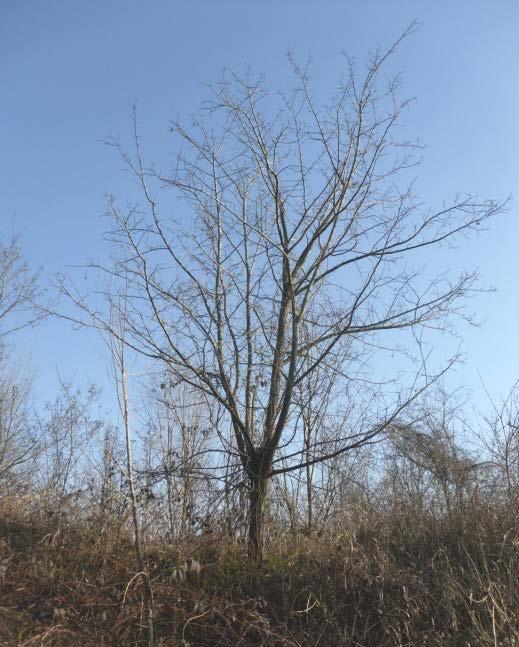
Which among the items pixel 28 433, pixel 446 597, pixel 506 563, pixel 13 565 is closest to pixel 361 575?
pixel 446 597

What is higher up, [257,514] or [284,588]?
[257,514]

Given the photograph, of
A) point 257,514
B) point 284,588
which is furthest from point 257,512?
point 284,588

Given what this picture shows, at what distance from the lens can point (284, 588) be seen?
18.4ft

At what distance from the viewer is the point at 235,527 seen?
6.59 meters

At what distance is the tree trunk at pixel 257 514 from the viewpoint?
626 centimetres

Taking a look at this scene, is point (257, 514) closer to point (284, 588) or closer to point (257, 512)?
point (257, 512)

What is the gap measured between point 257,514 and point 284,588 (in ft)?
2.89

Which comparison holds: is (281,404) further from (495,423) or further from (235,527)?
(495,423)

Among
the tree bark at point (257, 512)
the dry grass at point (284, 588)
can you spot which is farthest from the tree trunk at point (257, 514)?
the dry grass at point (284, 588)

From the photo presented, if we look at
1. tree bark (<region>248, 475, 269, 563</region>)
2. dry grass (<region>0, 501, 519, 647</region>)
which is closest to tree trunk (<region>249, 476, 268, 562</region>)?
tree bark (<region>248, 475, 269, 563</region>)

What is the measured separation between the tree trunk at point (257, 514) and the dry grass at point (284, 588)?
0.61 feet

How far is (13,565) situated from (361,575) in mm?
3444

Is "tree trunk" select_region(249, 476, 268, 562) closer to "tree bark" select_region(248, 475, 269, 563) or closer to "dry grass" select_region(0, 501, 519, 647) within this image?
"tree bark" select_region(248, 475, 269, 563)

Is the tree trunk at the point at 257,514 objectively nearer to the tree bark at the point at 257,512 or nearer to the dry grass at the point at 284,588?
the tree bark at the point at 257,512
